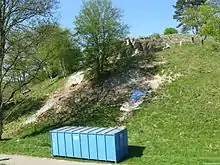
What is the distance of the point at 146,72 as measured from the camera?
28906 mm

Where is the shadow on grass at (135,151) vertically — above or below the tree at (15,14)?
below

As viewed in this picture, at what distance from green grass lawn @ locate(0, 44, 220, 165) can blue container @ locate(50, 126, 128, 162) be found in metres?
0.68

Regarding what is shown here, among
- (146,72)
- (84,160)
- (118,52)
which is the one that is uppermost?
(118,52)

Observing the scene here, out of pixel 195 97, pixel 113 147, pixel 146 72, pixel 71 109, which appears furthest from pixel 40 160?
pixel 146 72

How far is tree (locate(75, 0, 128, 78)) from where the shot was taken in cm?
2908

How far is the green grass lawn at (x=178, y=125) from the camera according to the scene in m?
16.3

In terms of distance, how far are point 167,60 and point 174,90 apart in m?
6.15

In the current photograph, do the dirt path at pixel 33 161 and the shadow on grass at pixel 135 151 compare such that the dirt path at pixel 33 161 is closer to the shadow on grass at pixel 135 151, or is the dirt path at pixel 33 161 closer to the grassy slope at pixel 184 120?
the shadow on grass at pixel 135 151

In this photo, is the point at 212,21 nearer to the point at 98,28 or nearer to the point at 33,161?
the point at 98,28

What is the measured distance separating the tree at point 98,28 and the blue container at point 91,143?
41.7 feet

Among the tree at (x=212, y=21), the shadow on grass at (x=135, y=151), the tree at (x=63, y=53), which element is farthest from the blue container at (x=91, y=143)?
the tree at (x=212, y=21)

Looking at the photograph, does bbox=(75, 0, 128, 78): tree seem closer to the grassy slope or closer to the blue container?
the grassy slope

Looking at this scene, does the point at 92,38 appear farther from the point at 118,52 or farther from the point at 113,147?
the point at 113,147

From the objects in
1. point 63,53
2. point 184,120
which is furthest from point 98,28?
point 184,120
